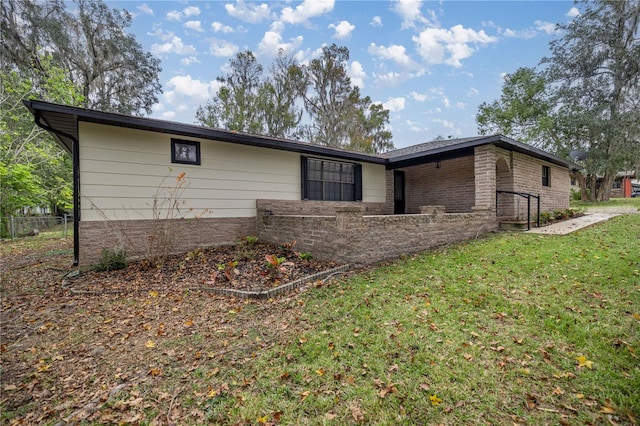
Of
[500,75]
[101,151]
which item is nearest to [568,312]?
[101,151]

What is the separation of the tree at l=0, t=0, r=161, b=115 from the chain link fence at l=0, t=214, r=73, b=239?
6.50 meters

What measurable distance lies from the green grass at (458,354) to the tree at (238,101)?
1810 centimetres

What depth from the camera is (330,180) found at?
9.59m

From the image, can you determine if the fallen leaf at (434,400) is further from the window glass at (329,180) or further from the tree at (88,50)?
the tree at (88,50)

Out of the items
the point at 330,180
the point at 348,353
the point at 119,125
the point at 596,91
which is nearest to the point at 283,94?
the point at 330,180

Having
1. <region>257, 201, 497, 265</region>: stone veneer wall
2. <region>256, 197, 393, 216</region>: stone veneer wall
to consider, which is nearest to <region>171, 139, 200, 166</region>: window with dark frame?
<region>256, 197, 393, 216</region>: stone veneer wall

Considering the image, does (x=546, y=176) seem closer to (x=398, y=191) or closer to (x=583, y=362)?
(x=398, y=191)

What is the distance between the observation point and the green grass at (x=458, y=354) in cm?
214

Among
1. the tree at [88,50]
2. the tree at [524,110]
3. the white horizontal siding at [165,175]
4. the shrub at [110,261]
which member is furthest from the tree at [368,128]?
the shrub at [110,261]

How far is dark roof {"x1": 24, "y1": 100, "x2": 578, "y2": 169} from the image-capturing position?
17.9 feet

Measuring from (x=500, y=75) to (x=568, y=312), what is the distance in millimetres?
24150

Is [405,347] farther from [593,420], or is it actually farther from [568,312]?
[568,312]

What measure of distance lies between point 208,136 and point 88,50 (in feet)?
49.5

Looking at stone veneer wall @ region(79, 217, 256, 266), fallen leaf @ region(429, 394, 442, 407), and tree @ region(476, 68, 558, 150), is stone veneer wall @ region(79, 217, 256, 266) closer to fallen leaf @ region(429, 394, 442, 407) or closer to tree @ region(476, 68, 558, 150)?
fallen leaf @ region(429, 394, 442, 407)
